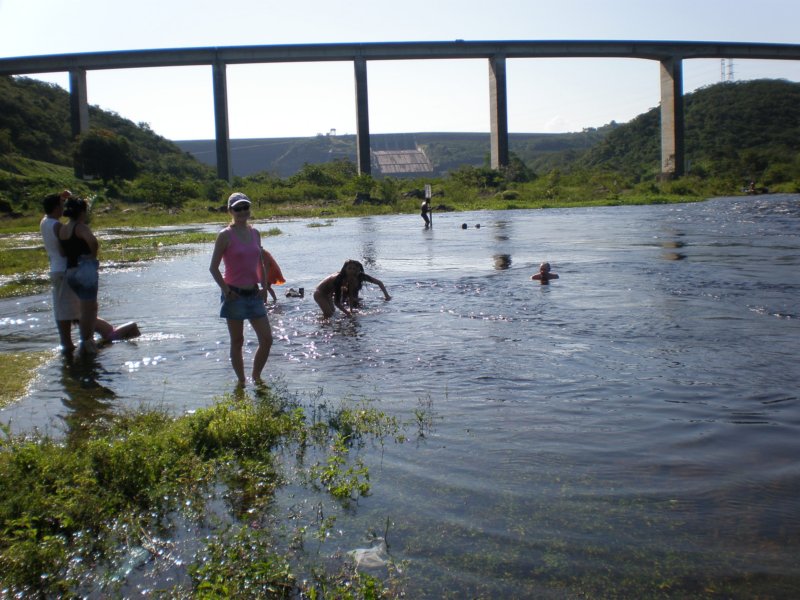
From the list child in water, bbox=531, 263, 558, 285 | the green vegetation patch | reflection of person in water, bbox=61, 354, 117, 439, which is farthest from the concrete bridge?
reflection of person in water, bbox=61, 354, 117, 439

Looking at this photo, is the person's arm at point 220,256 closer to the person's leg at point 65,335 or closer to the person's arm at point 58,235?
the person's arm at point 58,235

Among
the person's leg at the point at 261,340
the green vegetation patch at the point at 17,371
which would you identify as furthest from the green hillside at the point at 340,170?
the person's leg at the point at 261,340

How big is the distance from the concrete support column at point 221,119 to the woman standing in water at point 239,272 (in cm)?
6505

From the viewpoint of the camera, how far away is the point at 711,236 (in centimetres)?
2558

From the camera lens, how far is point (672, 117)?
7606cm

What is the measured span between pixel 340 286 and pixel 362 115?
2499 inches

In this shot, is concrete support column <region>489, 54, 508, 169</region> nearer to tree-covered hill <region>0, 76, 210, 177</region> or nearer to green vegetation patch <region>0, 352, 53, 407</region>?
tree-covered hill <region>0, 76, 210, 177</region>

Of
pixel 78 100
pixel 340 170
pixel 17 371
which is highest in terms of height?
pixel 78 100

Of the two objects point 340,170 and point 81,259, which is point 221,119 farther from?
point 81,259

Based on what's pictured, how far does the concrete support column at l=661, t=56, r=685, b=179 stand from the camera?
73.0 m

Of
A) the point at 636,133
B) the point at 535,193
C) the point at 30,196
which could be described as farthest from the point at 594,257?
the point at 636,133

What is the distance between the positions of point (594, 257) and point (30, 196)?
41092 millimetres

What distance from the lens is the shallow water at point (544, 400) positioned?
393cm

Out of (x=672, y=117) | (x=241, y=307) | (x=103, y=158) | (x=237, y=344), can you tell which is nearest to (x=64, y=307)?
(x=237, y=344)
